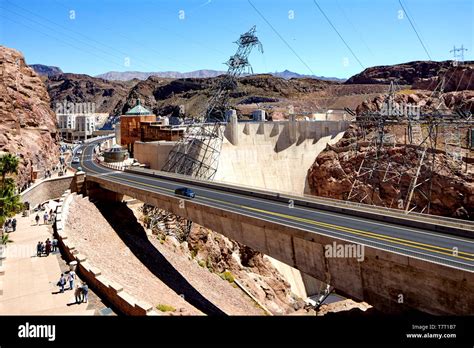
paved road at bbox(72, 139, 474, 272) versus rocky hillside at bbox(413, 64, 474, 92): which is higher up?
rocky hillside at bbox(413, 64, 474, 92)

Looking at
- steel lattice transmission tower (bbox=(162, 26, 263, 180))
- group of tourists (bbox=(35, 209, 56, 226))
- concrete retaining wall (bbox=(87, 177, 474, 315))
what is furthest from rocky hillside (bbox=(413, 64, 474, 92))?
group of tourists (bbox=(35, 209, 56, 226))

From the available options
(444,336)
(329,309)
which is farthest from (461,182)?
(444,336)

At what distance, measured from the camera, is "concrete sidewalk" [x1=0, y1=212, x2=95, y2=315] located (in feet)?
61.4

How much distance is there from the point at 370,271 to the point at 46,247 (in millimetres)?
21398

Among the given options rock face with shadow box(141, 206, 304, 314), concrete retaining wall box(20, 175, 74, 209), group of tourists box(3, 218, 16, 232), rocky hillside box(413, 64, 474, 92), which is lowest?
rock face with shadow box(141, 206, 304, 314)

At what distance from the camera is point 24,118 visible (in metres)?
50.4

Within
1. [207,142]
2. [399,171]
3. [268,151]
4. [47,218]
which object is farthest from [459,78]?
[47,218]

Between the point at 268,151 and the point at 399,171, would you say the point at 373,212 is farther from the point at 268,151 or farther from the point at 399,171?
the point at 268,151

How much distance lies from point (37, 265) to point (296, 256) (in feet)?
54.5

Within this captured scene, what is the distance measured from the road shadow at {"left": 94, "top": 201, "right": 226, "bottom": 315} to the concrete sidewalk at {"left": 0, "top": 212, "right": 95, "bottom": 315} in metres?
8.68

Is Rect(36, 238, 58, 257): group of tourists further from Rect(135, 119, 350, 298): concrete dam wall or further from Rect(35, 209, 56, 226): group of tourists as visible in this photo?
Rect(135, 119, 350, 298): concrete dam wall

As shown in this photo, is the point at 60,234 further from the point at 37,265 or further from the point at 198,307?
the point at 198,307

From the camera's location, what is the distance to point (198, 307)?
2855cm

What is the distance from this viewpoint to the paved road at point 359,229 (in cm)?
1884
